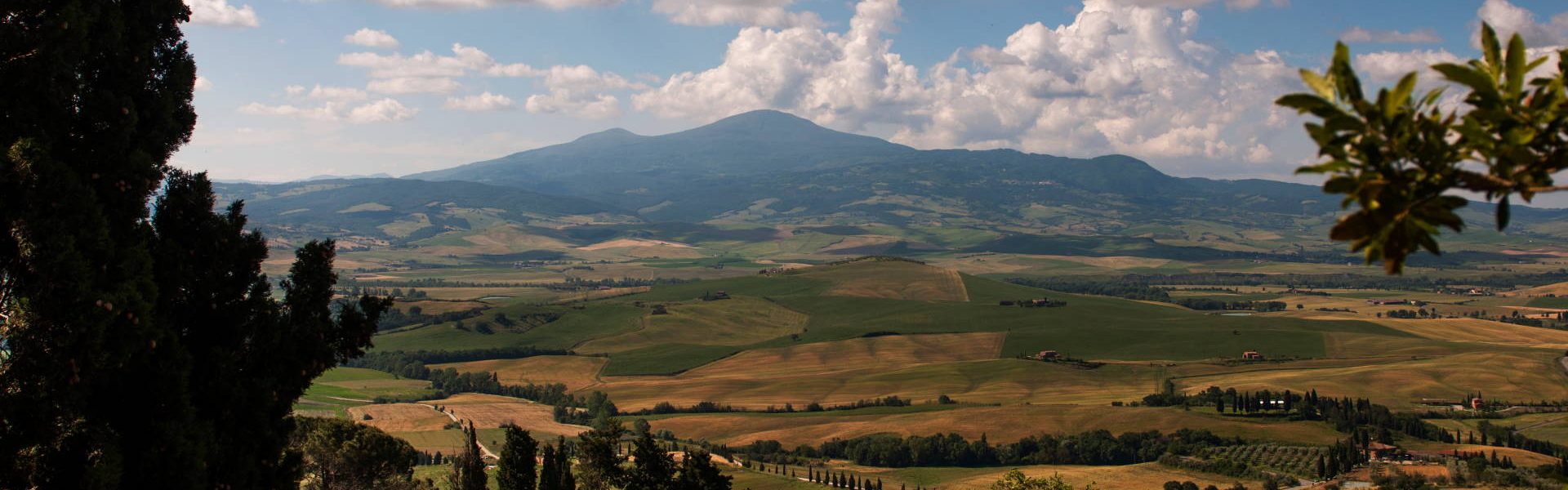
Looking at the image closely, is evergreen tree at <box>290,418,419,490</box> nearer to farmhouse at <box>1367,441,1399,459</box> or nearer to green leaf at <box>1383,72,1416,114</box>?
green leaf at <box>1383,72,1416,114</box>

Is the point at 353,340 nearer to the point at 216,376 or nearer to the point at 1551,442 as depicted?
the point at 216,376

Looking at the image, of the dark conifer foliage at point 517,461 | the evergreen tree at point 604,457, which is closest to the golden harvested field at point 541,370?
the dark conifer foliage at point 517,461

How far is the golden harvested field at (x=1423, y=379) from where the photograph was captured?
156m

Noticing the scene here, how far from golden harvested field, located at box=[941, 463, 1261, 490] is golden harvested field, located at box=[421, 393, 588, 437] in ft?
174

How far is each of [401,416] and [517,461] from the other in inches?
3833

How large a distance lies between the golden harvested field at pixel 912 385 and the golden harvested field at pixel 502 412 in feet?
46.6

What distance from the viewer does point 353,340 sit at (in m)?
20.4

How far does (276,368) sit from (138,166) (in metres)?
4.52

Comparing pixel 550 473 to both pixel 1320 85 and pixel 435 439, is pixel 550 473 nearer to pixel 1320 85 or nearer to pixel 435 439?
pixel 1320 85

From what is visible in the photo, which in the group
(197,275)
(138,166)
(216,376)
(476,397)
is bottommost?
(476,397)

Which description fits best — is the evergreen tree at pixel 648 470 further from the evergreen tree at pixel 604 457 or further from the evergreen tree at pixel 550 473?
the evergreen tree at pixel 550 473

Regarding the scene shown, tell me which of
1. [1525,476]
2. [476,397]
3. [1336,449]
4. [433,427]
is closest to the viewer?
[1525,476]

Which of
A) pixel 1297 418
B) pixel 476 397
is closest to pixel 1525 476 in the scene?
pixel 1297 418

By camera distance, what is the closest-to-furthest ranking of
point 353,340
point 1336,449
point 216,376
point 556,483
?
1. point 216,376
2. point 353,340
3. point 556,483
4. point 1336,449
